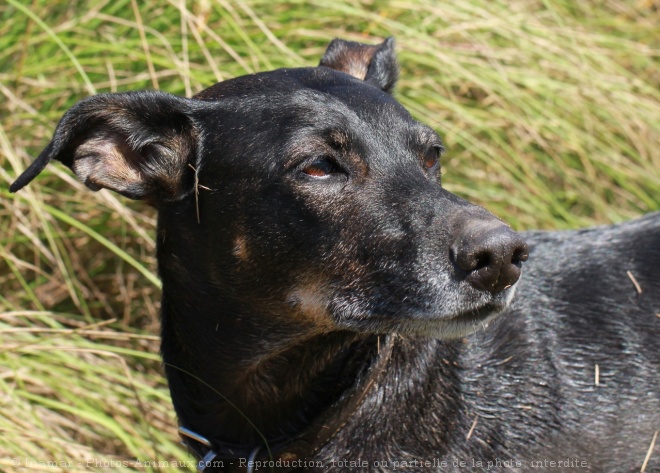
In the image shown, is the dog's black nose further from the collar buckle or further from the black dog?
the collar buckle

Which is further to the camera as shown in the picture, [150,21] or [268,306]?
[150,21]

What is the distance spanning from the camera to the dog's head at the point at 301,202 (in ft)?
9.41

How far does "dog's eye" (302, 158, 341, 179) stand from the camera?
3.05 metres

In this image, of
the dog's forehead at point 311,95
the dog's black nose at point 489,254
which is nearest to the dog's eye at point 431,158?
the dog's forehead at point 311,95

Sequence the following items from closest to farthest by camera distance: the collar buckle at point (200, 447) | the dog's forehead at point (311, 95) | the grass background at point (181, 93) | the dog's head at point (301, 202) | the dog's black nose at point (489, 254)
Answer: the dog's black nose at point (489, 254)
the dog's head at point (301, 202)
the dog's forehead at point (311, 95)
the collar buckle at point (200, 447)
the grass background at point (181, 93)

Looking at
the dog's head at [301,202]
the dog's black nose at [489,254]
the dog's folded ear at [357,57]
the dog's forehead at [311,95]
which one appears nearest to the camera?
the dog's black nose at [489,254]

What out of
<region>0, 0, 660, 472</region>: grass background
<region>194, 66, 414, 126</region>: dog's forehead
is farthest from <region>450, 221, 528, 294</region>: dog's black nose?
<region>0, 0, 660, 472</region>: grass background

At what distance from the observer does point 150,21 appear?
515 centimetres

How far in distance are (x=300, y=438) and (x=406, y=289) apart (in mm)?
649

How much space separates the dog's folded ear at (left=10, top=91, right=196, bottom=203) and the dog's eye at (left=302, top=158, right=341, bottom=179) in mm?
469

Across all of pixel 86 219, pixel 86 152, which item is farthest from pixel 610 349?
pixel 86 219

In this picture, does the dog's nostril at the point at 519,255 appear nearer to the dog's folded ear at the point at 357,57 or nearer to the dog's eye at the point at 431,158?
the dog's eye at the point at 431,158

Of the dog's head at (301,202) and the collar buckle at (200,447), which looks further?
the collar buckle at (200,447)

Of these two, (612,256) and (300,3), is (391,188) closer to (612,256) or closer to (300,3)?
(612,256)
